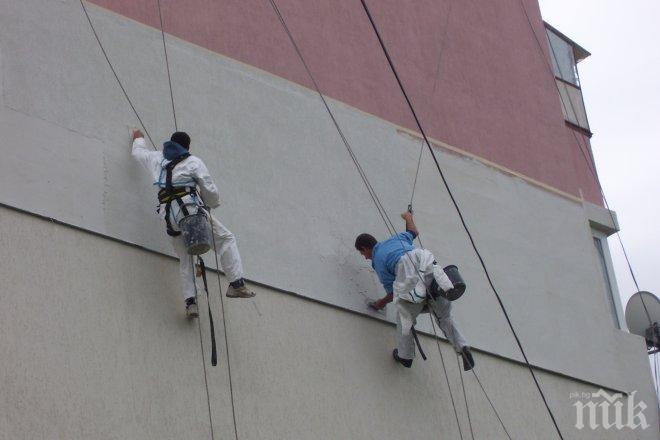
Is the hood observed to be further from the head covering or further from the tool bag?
the head covering

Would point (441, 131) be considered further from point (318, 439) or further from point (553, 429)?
point (318, 439)

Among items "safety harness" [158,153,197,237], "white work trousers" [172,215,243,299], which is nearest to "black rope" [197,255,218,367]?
"white work trousers" [172,215,243,299]

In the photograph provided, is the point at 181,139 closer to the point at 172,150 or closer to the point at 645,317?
the point at 172,150

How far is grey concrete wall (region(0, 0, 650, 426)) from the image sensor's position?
843 cm

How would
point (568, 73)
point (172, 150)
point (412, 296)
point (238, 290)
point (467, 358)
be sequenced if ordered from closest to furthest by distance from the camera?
point (238, 290), point (172, 150), point (412, 296), point (467, 358), point (568, 73)

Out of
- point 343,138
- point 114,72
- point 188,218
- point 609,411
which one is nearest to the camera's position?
point 188,218

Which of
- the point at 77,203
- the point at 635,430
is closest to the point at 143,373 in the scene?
the point at 77,203

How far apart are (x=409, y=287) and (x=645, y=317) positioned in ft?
12.3

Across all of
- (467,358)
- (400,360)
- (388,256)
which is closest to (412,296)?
(388,256)

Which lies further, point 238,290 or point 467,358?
point 467,358

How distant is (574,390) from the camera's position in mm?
11117

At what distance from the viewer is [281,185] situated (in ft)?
32.3

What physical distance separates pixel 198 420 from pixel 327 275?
84.9 inches

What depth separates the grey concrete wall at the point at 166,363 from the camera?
288 inches
